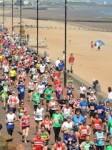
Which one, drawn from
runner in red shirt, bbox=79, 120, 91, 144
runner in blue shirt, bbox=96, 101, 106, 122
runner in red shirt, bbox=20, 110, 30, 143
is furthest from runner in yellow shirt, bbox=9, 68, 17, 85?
runner in red shirt, bbox=79, 120, 91, 144

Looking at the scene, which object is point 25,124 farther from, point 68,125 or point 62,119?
point 68,125

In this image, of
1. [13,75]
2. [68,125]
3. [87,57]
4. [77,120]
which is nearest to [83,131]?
[68,125]

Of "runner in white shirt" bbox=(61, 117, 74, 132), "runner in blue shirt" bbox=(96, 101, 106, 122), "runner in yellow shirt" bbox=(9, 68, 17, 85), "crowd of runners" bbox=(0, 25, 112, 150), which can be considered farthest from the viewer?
"runner in yellow shirt" bbox=(9, 68, 17, 85)

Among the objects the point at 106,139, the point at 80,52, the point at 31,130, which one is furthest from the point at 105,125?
the point at 80,52

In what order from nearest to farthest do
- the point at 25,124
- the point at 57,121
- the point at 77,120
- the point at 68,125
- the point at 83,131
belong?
1. the point at 83,131
2. the point at 68,125
3. the point at 77,120
4. the point at 57,121
5. the point at 25,124

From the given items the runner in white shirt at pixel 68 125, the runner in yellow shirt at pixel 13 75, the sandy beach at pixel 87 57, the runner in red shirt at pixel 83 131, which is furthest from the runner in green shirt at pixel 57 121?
the sandy beach at pixel 87 57

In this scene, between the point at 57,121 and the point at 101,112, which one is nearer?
the point at 57,121

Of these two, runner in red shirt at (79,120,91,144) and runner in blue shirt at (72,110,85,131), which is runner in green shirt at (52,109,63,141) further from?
runner in red shirt at (79,120,91,144)

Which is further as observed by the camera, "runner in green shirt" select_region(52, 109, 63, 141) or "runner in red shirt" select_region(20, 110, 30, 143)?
"runner in red shirt" select_region(20, 110, 30, 143)

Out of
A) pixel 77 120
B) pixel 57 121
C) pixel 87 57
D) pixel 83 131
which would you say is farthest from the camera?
pixel 87 57

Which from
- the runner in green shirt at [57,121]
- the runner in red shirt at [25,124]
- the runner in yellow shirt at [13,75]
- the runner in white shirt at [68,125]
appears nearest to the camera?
the runner in white shirt at [68,125]

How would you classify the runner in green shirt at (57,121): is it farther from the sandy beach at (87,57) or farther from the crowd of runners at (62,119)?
the sandy beach at (87,57)

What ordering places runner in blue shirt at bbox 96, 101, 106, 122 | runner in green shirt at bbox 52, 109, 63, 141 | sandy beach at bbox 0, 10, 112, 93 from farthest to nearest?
sandy beach at bbox 0, 10, 112, 93 → runner in blue shirt at bbox 96, 101, 106, 122 → runner in green shirt at bbox 52, 109, 63, 141

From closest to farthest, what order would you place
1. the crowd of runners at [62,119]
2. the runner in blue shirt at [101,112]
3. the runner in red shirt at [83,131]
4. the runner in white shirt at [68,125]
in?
the crowd of runners at [62,119], the runner in red shirt at [83,131], the runner in white shirt at [68,125], the runner in blue shirt at [101,112]
